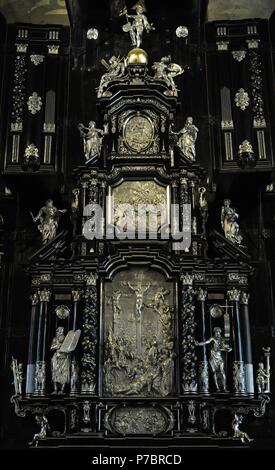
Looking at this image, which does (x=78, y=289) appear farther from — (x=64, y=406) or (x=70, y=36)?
(x=70, y=36)

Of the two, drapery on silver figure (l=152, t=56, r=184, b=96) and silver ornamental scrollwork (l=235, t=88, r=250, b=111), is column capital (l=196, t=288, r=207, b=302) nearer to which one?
silver ornamental scrollwork (l=235, t=88, r=250, b=111)

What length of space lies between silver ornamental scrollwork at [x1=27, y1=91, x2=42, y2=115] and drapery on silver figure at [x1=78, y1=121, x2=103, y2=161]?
1246 millimetres

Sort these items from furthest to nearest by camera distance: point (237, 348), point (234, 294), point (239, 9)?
1. point (239, 9)
2. point (234, 294)
3. point (237, 348)

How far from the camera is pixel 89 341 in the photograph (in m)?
Result: 14.4

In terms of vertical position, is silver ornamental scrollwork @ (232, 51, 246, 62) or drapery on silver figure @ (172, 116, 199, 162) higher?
silver ornamental scrollwork @ (232, 51, 246, 62)

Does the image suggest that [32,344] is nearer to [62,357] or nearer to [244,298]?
[62,357]

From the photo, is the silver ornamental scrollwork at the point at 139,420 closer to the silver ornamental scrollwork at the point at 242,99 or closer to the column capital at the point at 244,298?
the column capital at the point at 244,298

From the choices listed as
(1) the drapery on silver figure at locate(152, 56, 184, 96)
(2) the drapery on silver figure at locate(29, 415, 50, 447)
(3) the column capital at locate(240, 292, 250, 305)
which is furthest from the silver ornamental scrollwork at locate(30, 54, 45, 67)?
(2) the drapery on silver figure at locate(29, 415, 50, 447)

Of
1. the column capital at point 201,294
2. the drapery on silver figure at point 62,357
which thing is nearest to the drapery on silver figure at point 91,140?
the column capital at point 201,294

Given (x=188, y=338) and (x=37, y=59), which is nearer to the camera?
(x=188, y=338)

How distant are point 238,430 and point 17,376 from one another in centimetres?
461

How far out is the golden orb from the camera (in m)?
16.9

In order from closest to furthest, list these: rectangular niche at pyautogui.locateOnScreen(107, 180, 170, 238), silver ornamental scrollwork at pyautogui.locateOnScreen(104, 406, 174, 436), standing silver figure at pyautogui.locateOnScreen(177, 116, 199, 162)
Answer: silver ornamental scrollwork at pyautogui.locateOnScreen(104, 406, 174, 436) < rectangular niche at pyautogui.locateOnScreen(107, 180, 170, 238) < standing silver figure at pyautogui.locateOnScreen(177, 116, 199, 162)

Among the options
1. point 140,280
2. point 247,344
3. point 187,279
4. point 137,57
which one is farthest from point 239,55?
point 247,344
